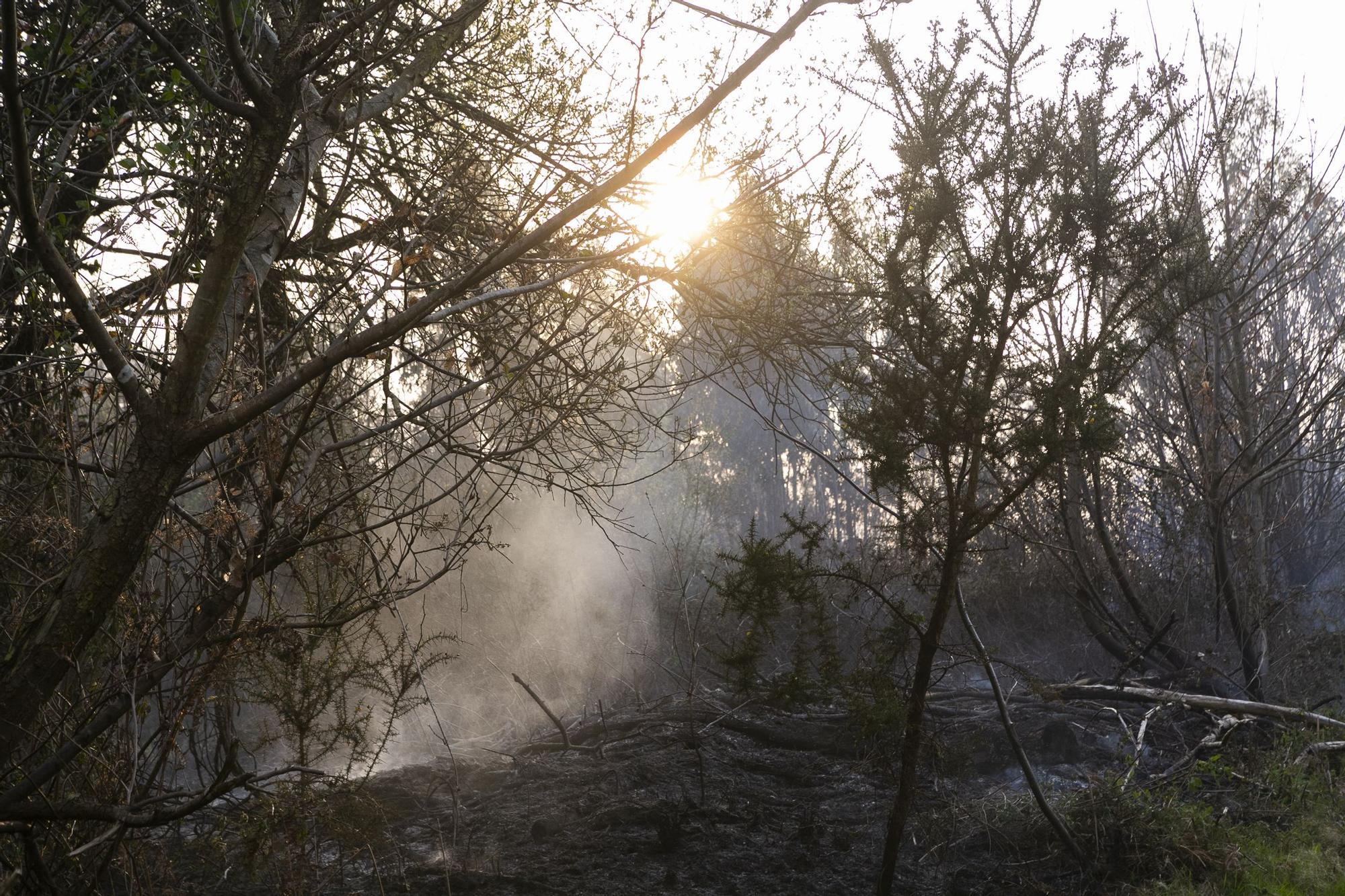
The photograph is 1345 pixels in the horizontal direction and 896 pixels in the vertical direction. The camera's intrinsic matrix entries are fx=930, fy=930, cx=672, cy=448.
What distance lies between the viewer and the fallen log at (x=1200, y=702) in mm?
6789

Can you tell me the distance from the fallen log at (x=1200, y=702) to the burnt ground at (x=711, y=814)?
1.13 ft

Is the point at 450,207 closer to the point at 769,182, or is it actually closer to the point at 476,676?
the point at 769,182

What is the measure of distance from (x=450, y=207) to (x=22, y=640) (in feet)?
8.56

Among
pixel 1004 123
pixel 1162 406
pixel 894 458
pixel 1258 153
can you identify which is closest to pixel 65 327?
pixel 894 458

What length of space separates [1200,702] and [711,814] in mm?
3999

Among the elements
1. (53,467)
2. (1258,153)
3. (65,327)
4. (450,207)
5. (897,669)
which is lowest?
(897,669)

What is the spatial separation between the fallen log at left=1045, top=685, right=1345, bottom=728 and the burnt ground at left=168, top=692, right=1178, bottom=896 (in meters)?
0.34

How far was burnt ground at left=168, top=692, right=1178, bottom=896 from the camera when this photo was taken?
15.6ft

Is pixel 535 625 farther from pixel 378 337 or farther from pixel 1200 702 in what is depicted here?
pixel 378 337

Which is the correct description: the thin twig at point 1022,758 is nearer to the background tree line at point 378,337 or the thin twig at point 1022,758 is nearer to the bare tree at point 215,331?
the background tree line at point 378,337

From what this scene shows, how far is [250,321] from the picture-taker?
3857mm

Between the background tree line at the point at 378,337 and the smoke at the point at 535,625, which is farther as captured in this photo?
the smoke at the point at 535,625

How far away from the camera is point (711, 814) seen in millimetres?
5812

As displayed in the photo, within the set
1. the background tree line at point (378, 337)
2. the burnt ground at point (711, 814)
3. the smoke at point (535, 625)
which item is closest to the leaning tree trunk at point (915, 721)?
the background tree line at point (378, 337)
